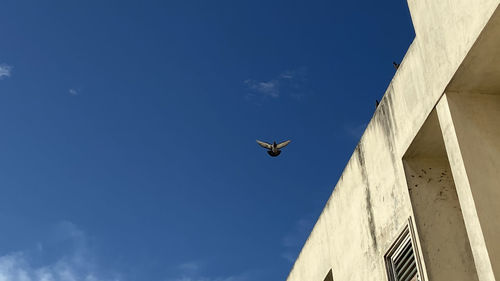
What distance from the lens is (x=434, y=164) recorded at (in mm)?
9062

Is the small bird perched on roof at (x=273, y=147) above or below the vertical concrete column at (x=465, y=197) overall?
above

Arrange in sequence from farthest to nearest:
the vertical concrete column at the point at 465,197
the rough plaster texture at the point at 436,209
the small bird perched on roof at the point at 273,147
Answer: the small bird perched on roof at the point at 273,147 → the rough plaster texture at the point at 436,209 → the vertical concrete column at the point at 465,197

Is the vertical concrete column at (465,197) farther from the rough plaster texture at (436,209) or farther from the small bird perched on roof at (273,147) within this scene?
the small bird perched on roof at (273,147)

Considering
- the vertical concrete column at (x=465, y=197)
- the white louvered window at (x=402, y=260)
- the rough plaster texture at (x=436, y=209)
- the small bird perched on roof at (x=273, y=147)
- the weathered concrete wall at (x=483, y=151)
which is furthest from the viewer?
the small bird perched on roof at (x=273, y=147)

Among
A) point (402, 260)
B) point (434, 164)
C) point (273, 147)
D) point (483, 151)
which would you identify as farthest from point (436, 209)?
point (273, 147)

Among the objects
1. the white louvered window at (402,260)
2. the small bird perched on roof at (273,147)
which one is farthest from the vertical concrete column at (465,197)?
the small bird perched on roof at (273,147)

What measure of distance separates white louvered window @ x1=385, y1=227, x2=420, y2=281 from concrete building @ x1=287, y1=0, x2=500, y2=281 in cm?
1

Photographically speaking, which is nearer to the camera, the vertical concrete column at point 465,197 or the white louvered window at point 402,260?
the vertical concrete column at point 465,197

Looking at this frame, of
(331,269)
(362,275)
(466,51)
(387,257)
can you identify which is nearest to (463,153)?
(466,51)

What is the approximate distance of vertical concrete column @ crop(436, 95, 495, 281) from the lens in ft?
22.5

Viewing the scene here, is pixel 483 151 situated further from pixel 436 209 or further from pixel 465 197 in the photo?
pixel 436 209

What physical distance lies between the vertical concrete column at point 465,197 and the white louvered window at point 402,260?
1.53m

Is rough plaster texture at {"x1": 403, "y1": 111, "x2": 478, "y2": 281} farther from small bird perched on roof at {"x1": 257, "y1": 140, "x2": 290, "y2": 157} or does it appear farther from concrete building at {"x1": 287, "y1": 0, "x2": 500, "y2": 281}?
small bird perched on roof at {"x1": 257, "y1": 140, "x2": 290, "y2": 157}

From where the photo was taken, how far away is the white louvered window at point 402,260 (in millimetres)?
8832
